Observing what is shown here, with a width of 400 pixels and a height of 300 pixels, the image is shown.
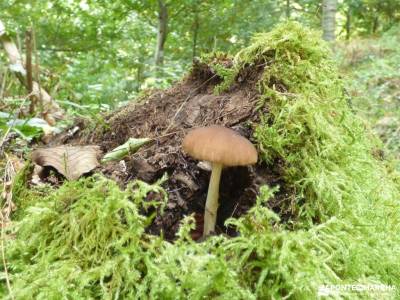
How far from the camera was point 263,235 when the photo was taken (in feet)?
4.65

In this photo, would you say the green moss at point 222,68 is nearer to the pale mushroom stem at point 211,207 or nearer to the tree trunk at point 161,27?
the pale mushroom stem at point 211,207

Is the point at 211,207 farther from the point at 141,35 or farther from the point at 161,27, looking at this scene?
the point at 141,35

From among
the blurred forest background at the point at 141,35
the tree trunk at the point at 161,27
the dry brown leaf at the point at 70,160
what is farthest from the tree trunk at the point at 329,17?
the dry brown leaf at the point at 70,160

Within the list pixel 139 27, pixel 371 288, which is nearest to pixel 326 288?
pixel 371 288

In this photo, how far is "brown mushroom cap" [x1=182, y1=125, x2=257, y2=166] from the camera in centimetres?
153

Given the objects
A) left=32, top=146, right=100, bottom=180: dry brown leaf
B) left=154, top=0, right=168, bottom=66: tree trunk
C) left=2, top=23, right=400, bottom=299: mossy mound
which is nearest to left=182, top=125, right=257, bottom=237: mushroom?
left=2, top=23, right=400, bottom=299: mossy mound

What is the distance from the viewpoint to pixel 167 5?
6793mm

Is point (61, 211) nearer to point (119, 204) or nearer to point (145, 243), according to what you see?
point (119, 204)

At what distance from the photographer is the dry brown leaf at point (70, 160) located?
192cm

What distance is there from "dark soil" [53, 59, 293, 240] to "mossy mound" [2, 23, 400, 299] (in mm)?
63

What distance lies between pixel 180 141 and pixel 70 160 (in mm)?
577

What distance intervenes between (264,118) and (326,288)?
0.93 meters

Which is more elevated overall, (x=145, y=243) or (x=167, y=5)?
(x=167, y=5)

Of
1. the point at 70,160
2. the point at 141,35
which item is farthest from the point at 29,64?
the point at 141,35
